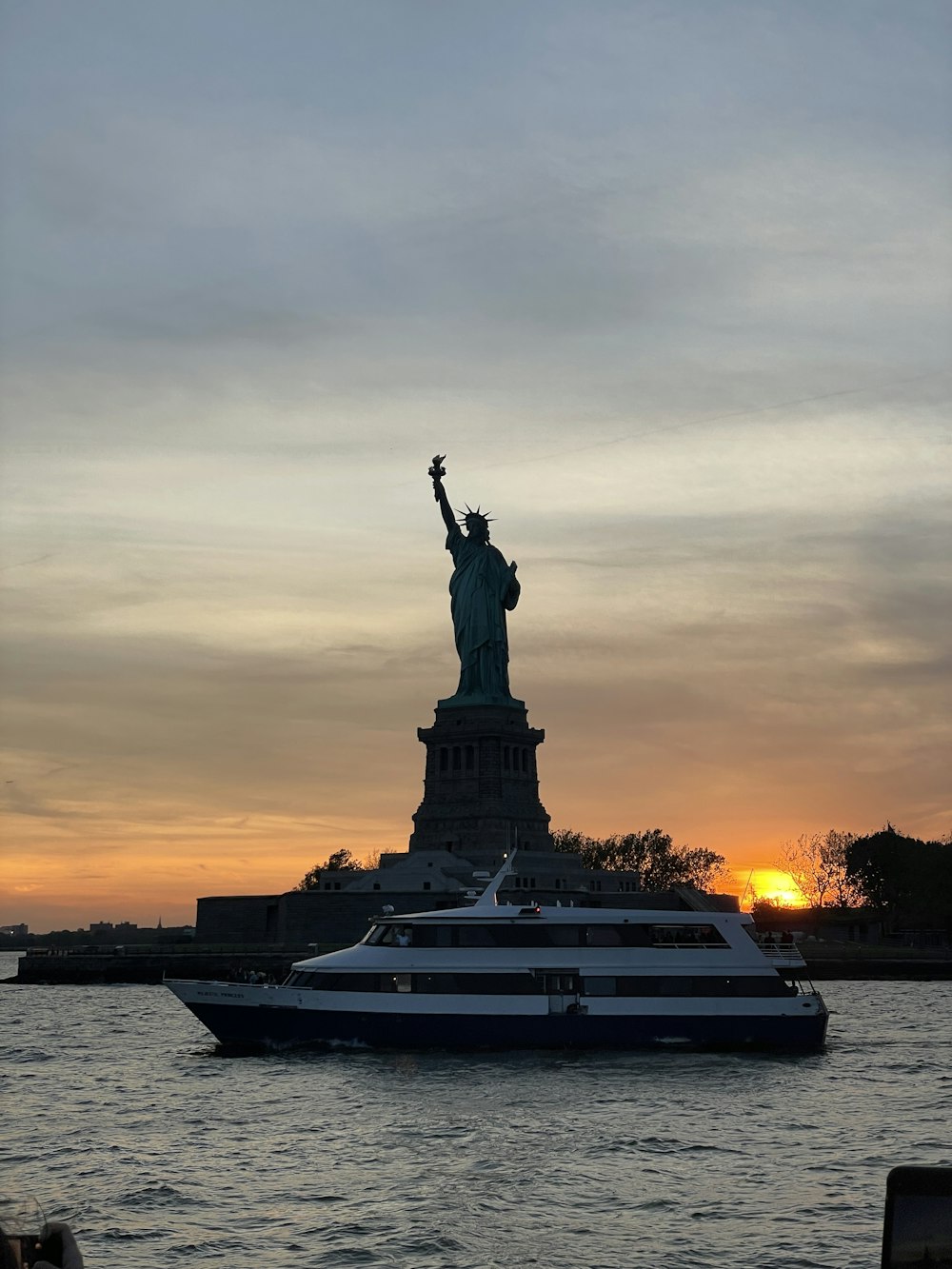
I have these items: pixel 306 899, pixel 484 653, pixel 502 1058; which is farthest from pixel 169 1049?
pixel 484 653

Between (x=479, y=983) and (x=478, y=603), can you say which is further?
(x=478, y=603)

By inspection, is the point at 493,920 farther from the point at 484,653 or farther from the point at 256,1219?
the point at 484,653

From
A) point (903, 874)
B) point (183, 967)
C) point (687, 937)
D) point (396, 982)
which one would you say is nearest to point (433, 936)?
point (396, 982)

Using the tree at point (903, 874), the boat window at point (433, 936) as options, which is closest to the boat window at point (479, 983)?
the boat window at point (433, 936)

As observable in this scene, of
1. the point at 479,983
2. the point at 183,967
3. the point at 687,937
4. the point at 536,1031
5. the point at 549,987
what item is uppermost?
the point at 687,937

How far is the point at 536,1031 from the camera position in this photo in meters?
51.8

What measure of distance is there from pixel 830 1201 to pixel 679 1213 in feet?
10.5

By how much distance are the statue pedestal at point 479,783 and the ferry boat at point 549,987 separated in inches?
2575

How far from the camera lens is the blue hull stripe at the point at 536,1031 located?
51.7 metres

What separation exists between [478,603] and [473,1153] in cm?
9226

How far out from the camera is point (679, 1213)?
90.4 ft

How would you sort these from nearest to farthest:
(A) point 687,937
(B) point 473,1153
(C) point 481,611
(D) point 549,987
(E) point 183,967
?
1. (B) point 473,1153
2. (D) point 549,987
3. (A) point 687,937
4. (E) point 183,967
5. (C) point 481,611

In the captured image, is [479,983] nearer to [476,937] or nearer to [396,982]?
[476,937]

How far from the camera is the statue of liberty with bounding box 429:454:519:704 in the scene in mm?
125125
